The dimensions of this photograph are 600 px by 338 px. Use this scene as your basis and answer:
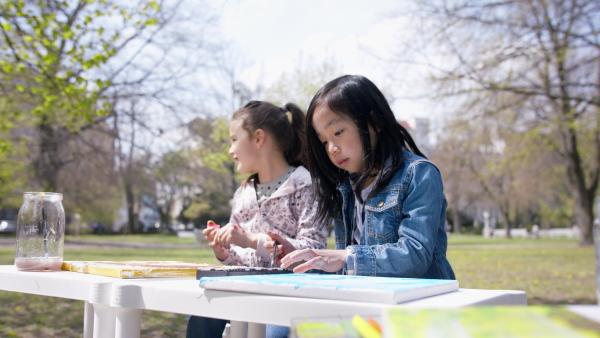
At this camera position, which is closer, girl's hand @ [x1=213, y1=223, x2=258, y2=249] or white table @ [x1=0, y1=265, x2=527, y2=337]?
white table @ [x1=0, y1=265, x2=527, y2=337]

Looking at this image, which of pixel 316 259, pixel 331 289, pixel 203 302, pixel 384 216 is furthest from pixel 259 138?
pixel 331 289

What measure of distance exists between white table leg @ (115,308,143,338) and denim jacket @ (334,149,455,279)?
0.61m

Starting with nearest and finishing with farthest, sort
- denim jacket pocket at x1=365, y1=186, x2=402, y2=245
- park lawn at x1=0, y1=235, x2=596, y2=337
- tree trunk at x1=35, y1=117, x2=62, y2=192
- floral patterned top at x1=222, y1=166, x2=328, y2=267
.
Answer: denim jacket pocket at x1=365, y1=186, x2=402, y2=245
floral patterned top at x1=222, y1=166, x2=328, y2=267
park lawn at x1=0, y1=235, x2=596, y2=337
tree trunk at x1=35, y1=117, x2=62, y2=192

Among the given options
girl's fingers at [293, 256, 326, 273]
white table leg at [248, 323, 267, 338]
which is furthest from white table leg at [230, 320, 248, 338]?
girl's fingers at [293, 256, 326, 273]

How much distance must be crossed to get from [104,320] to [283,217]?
143 cm

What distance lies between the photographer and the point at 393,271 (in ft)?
5.11

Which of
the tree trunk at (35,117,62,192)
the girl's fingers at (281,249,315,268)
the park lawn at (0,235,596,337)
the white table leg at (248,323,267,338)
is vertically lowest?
the park lawn at (0,235,596,337)

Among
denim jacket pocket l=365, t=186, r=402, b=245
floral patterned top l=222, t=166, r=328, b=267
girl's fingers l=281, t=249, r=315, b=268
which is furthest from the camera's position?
floral patterned top l=222, t=166, r=328, b=267

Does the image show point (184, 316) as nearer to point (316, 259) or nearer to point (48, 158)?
point (316, 259)

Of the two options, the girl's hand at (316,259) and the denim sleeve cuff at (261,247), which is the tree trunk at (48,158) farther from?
the girl's hand at (316,259)

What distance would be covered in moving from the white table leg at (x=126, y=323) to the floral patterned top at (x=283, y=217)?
1156mm

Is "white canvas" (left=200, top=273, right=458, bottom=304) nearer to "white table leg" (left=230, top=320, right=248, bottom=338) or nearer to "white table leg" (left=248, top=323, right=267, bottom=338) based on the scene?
"white table leg" (left=248, top=323, right=267, bottom=338)

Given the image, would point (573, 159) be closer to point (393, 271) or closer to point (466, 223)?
point (393, 271)

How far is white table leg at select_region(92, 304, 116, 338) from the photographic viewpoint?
115 cm
